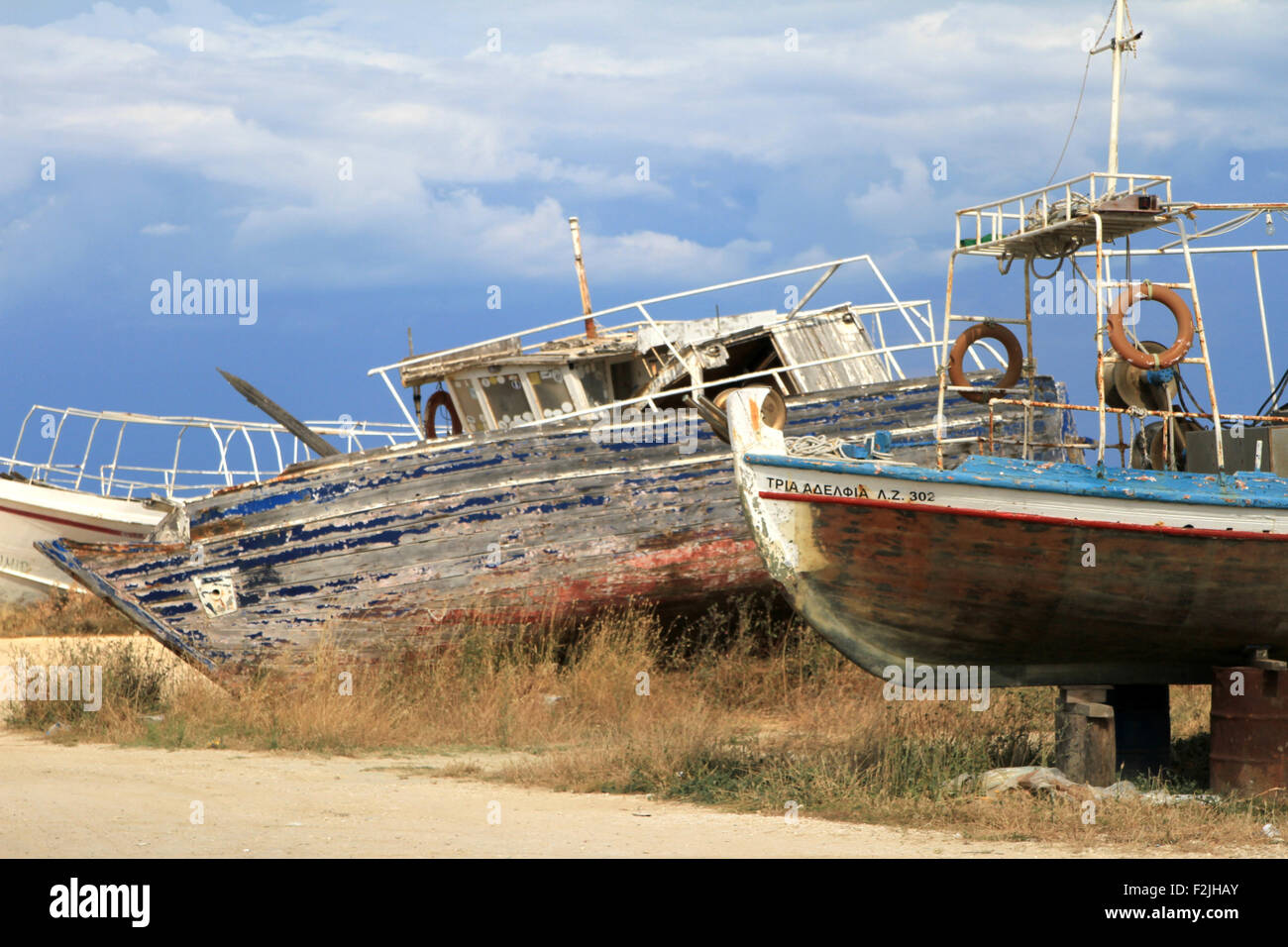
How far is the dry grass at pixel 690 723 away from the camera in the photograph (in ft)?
27.0

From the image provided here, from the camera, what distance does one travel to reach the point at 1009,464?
29.3 feet

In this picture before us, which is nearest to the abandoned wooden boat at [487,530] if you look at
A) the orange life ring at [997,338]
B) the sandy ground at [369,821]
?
the orange life ring at [997,338]

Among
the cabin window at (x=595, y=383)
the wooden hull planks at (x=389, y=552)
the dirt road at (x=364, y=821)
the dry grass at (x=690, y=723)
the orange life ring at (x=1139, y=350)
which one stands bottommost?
the dirt road at (x=364, y=821)

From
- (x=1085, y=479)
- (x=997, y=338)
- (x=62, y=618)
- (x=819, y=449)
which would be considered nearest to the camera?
(x=1085, y=479)

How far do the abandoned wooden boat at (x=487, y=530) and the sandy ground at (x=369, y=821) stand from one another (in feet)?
8.90

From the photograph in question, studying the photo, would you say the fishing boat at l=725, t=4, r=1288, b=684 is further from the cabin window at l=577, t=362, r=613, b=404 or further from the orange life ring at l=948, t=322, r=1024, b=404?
the cabin window at l=577, t=362, r=613, b=404

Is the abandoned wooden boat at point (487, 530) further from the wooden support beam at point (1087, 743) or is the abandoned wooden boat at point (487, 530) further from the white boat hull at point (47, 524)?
the white boat hull at point (47, 524)

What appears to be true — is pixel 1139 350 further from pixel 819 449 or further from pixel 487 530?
pixel 487 530

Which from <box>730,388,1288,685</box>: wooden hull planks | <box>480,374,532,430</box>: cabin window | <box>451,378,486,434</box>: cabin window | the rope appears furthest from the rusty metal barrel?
<box>451,378,486,434</box>: cabin window

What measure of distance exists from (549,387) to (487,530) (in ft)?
6.13

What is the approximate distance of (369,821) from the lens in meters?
8.00

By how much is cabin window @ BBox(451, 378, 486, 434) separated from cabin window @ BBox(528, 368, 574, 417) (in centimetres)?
66

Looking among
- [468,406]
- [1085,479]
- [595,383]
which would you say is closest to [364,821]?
[1085,479]
